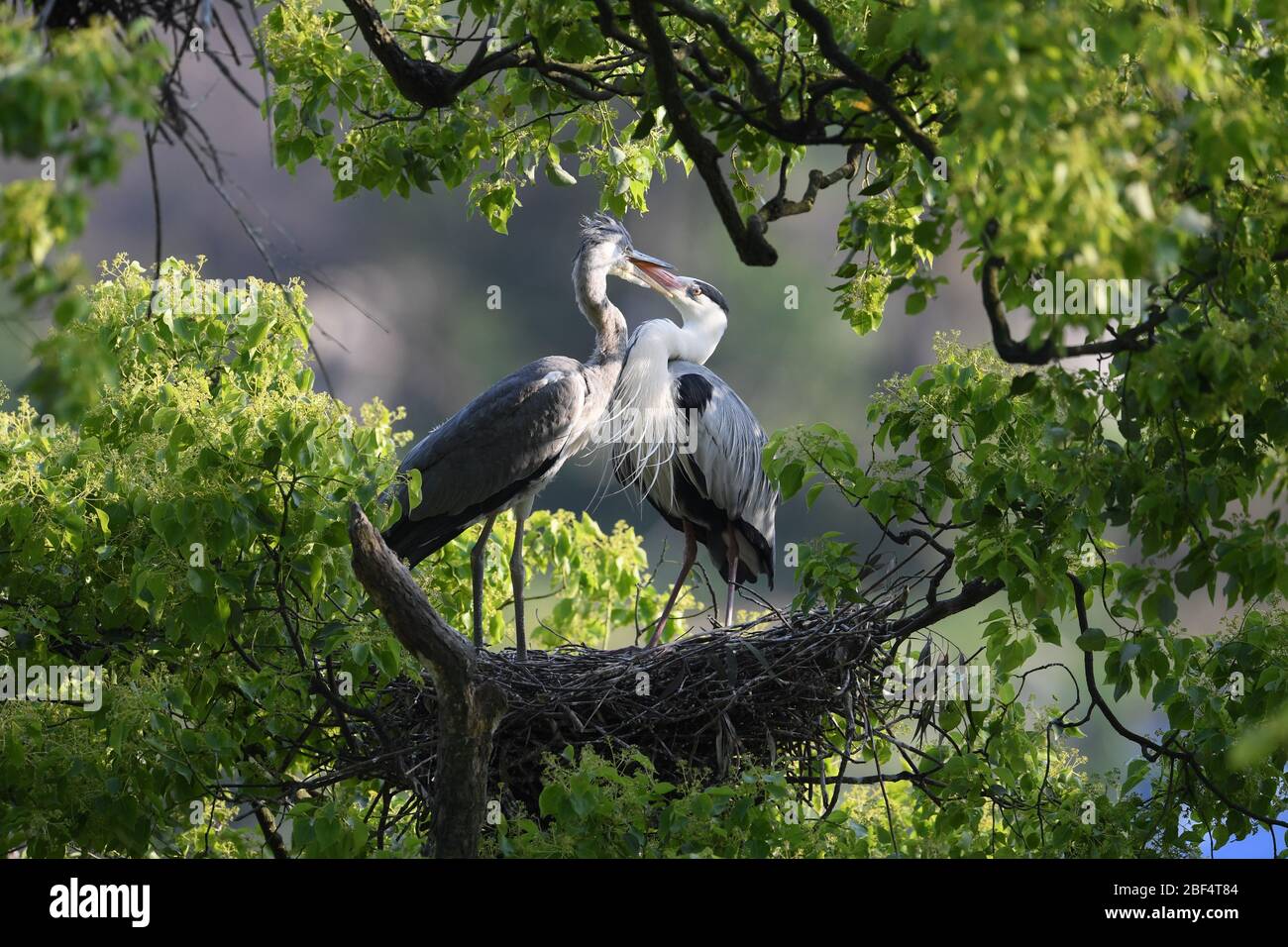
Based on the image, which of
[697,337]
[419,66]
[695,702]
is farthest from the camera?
[697,337]

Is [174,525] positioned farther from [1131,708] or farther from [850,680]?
[1131,708]

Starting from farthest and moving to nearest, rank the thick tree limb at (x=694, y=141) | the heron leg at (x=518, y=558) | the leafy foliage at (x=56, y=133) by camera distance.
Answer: the heron leg at (x=518, y=558)
the thick tree limb at (x=694, y=141)
the leafy foliage at (x=56, y=133)

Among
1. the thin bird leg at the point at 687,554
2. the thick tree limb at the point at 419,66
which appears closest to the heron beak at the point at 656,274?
the thin bird leg at the point at 687,554

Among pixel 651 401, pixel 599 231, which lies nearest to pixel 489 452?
pixel 651 401

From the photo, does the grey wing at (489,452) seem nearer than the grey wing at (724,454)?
Answer: Yes

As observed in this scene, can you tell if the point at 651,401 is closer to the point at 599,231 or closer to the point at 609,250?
the point at 609,250

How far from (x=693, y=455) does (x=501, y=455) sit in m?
0.96

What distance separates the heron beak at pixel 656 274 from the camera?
741cm

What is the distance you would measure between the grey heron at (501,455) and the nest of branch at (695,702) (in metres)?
0.74

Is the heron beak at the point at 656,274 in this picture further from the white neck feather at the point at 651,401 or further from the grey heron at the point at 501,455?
the grey heron at the point at 501,455

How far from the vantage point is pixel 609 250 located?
23.3ft
